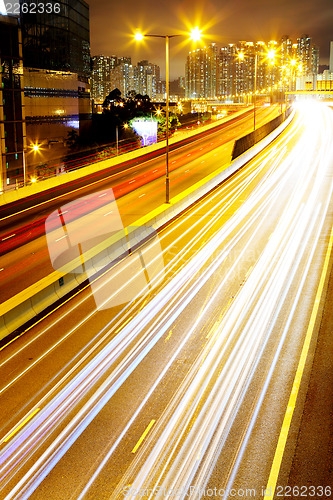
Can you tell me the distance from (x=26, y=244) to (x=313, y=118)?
2531 inches

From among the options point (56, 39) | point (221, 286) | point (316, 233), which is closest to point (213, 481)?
point (221, 286)

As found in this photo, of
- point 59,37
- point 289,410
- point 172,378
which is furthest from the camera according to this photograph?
point 59,37

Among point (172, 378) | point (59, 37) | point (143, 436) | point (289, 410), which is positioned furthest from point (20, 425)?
point (59, 37)

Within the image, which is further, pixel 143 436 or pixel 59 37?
pixel 59 37

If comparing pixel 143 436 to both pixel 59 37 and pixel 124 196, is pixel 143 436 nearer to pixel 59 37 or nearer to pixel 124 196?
pixel 124 196

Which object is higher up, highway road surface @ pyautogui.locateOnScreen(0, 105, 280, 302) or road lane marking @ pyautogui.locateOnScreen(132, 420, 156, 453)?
highway road surface @ pyautogui.locateOnScreen(0, 105, 280, 302)

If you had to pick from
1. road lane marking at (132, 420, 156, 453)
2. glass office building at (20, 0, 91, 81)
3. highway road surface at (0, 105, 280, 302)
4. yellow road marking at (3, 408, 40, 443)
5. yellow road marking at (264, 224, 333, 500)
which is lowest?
yellow road marking at (3, 408, 40, 443)

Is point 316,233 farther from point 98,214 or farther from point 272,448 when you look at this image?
point 272,448

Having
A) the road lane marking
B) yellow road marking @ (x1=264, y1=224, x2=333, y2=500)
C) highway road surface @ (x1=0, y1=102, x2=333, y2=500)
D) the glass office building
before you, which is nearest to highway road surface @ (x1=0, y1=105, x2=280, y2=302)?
highway road surface @ (x1=0, y1=102, x2=333, y2=500)

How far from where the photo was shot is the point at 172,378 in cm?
1159

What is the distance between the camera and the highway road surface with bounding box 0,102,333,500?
28.0 ft

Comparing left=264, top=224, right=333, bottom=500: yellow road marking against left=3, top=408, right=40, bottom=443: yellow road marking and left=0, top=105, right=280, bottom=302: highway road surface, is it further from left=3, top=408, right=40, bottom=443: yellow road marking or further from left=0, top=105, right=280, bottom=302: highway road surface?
left=0, top=105, right=280, bottom=302: highway road surface

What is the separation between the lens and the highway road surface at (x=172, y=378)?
8523mm

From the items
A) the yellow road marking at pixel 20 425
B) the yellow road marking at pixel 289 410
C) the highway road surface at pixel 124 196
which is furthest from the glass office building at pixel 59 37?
the yellow road marking at pixel 20 425
